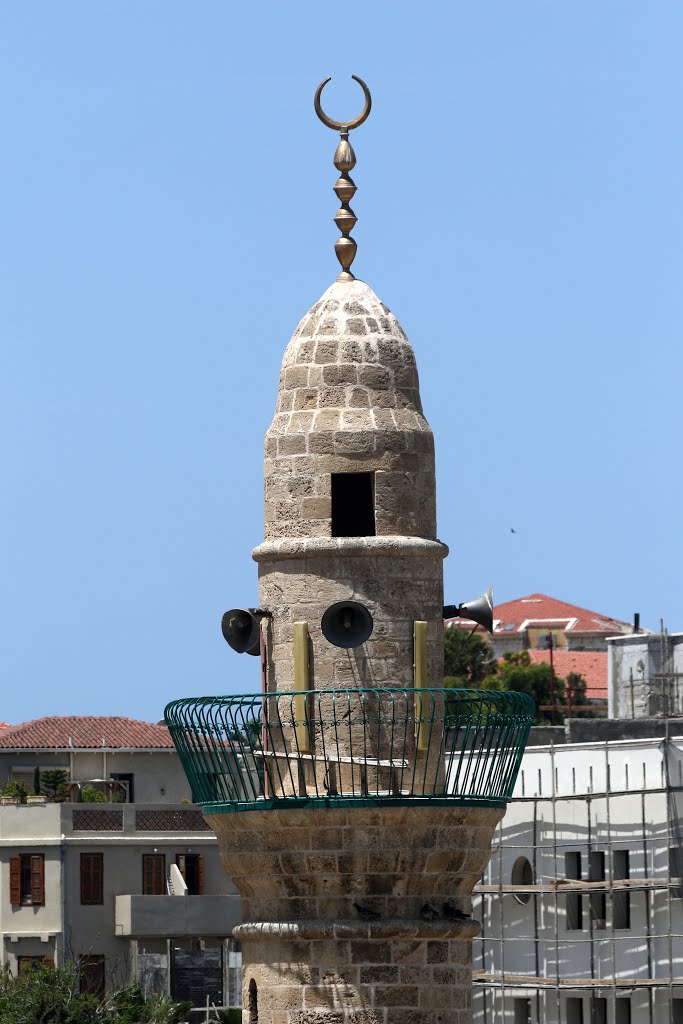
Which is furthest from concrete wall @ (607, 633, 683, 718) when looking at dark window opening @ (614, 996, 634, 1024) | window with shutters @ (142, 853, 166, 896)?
window with shutters @ (142, 853, 166, 896)

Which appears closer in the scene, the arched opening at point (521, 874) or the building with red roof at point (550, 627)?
the arched opening at point (521, 874)

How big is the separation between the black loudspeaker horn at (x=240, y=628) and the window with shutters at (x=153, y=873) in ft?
145

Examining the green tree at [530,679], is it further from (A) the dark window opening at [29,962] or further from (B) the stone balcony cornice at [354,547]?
(B) the stone balcony cornice at [354,547]

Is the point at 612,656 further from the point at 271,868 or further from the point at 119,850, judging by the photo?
the point at 271,868

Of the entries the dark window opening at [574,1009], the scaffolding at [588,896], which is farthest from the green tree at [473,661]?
the dark window opening at [574,1009]

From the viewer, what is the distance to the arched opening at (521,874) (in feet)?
167

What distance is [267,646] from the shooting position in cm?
2372

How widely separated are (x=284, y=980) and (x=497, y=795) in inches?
100

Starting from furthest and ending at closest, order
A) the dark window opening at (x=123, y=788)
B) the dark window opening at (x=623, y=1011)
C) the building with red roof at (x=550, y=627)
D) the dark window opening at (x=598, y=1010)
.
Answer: the building with red roof at (x=550, y=627) → the dark window opening at (x=123, y=788) → the dark window opening at (x=598, y=1010) → the dark window opening at (x=623, y=1011)

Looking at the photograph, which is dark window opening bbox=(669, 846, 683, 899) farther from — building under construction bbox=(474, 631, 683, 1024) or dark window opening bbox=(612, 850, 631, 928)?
dark window opening bbox=(612, 850, 631, 928)

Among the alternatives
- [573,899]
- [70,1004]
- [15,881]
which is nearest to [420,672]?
[573,899]

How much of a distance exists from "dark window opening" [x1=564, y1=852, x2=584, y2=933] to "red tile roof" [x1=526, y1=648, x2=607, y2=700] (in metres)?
84.2

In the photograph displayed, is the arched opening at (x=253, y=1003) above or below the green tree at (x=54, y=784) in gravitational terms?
below

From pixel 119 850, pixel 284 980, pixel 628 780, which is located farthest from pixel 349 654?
pixel 119 850
